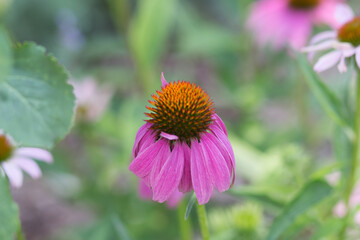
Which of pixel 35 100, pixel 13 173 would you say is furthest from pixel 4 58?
pixel 13 173

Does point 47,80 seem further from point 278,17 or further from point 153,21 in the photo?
point 278,17

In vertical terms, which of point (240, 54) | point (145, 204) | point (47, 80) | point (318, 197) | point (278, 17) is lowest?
point (318, 197)

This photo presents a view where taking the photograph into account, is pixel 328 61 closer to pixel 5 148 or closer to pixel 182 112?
pixel 182 112

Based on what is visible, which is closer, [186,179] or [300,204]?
[186,179]

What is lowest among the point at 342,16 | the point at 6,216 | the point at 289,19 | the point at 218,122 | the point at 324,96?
the point at 6,216

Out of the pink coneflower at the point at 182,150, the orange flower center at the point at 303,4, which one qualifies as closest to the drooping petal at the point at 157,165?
the pink coneflower at the point at 182,150

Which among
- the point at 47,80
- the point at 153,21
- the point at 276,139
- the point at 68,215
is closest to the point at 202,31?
the point at 153,21

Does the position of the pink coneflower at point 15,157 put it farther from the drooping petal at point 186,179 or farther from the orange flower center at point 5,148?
the drooping petal at point 186,179
